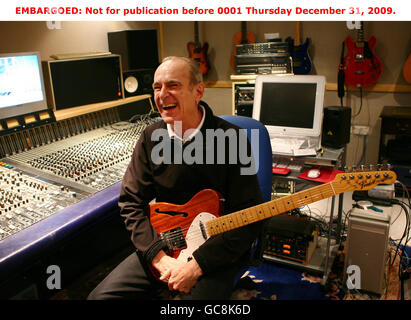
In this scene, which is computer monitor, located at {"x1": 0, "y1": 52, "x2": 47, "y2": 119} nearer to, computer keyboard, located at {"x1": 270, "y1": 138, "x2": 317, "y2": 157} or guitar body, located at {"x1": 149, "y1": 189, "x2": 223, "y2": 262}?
guitar body, located at {"x1": 149, "y1": 189, "x2": 223, "y2": 262}

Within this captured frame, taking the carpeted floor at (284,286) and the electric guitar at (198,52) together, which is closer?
the carpeted floor at (284,286)

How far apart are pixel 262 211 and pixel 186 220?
33cm

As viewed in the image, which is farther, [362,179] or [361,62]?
[361,62]

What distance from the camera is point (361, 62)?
370 centimetres

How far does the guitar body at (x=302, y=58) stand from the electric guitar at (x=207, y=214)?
8.25 feet

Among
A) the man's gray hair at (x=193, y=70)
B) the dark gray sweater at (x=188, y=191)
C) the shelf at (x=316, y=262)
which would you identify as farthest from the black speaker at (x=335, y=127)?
the man's gray hair at (x=193, y=70)

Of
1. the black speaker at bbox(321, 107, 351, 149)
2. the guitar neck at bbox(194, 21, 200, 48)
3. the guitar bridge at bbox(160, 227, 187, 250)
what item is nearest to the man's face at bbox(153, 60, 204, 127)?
the guitar bridge at bbox(160, 227, 187, 250)

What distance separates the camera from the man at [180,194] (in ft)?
5.28

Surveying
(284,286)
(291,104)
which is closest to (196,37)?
(291,104)

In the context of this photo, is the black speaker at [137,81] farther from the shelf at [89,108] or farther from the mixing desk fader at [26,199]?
the mixing desk fader at [26,199]

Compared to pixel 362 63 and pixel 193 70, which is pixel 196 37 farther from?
pixel 193 70

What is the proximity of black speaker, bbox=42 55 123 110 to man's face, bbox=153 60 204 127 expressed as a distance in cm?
109

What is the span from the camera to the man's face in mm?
1654
